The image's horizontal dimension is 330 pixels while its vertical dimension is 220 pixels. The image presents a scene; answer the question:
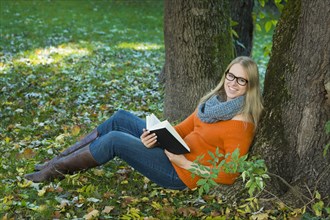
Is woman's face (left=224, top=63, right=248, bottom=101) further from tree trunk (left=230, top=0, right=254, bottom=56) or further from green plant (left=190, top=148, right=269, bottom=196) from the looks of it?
tree trunk (left=230, top=0, right=254, bottom=56)

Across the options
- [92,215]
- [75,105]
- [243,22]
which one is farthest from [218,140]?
[243,22]

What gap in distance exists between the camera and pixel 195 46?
6.61 meters

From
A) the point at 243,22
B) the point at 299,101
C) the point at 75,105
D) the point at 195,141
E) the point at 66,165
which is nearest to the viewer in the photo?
the point at 299,101

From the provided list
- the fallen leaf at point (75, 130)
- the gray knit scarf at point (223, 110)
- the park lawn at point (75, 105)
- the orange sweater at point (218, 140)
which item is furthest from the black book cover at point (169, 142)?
the fallen leaf at point (75, 130)

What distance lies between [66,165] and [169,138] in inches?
47.1

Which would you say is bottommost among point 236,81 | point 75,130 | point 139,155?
point 75,130

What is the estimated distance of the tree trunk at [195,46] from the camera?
657cm

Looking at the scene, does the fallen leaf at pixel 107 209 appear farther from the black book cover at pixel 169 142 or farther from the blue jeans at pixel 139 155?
the black book cover at pixel 169 142

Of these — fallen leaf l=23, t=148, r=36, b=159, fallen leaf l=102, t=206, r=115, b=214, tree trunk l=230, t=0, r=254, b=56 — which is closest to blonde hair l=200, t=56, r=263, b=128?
fallen leaf l=102, t=206, r=115, b=214

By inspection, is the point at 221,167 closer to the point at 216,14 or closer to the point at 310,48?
the point at 310,48

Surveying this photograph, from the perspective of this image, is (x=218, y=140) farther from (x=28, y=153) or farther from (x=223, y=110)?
(x=28, y=153)

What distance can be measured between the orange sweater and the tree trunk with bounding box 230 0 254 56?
474cm

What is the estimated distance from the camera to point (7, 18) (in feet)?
59.1

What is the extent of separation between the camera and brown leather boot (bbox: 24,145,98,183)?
488cm
